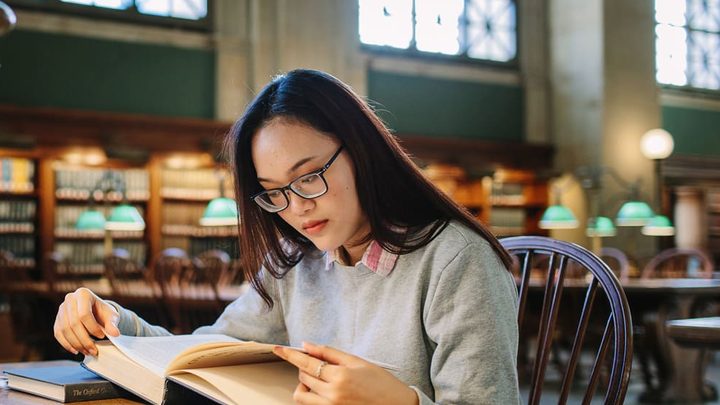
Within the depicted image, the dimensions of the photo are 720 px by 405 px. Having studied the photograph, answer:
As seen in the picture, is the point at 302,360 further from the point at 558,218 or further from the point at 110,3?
the point at 110,3

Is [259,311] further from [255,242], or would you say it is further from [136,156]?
[136,156]

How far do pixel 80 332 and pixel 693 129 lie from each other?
37.4 feet

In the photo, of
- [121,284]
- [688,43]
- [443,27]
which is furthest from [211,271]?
[688,43]

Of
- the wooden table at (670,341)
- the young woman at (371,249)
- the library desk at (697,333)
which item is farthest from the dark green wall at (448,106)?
the young woman at (371,249)

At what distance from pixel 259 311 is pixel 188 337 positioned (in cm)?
25

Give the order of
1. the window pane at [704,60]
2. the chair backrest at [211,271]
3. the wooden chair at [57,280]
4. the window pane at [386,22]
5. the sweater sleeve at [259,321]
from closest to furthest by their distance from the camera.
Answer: the sweater sleeve at [259,321] → the wooden chair at [57,280] → the chair backrest at [211,271] → the window pane at [386,22] → the window pane at [704,60]

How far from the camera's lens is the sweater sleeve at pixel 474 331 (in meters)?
1.20

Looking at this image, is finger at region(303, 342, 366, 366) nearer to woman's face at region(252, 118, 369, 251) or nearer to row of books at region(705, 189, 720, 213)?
woman's face at region(252, 118, 369, 251)

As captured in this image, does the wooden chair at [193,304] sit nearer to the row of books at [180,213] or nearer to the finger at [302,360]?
the row of books at [180,213]

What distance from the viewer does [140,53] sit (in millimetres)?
8945

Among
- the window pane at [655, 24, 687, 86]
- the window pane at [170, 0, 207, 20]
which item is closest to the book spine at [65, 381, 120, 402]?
the window pane at [170, 0, 207, 20]

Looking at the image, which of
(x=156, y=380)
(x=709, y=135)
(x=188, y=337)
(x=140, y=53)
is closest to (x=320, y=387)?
(x=156, y=380)

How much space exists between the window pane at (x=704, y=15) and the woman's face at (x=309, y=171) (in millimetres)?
11666

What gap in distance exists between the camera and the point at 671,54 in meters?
11.8
